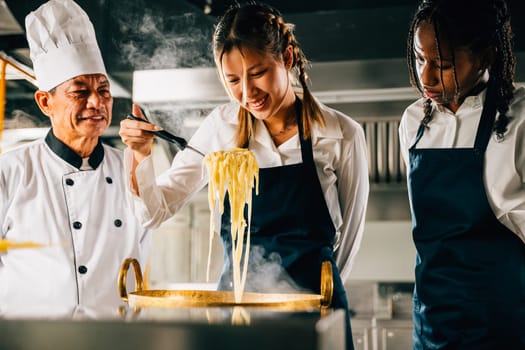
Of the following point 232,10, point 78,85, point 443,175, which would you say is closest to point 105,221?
point 78,85

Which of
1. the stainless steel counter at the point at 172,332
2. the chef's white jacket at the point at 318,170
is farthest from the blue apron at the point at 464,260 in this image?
the stainless steel counter at the point at 172,332

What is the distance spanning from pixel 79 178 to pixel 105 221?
218 mm

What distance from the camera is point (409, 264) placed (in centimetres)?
541

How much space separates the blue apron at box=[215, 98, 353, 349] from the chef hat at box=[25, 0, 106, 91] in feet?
3.12

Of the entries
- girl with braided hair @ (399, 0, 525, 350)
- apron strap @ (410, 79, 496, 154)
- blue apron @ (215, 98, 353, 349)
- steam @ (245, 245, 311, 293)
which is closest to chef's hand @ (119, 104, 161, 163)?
blue apron @ (215, 98, 353, 349)

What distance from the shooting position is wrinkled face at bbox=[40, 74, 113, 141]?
2574 millimetres

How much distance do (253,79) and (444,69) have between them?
70 cm

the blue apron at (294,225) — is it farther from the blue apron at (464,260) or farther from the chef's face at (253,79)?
the blue apron at (464,260)

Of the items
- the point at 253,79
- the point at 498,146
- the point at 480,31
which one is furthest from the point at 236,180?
the point at 480,31

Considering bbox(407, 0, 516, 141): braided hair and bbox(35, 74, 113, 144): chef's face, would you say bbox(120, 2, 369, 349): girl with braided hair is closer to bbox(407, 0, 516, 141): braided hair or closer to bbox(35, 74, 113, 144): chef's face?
bbox(35, 74, 113, 144): chef's face

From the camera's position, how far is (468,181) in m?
2.01

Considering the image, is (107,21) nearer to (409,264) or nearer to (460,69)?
(460,69)

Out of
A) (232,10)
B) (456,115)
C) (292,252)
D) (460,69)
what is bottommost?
(292,252)

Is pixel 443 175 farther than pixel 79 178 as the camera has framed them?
No
